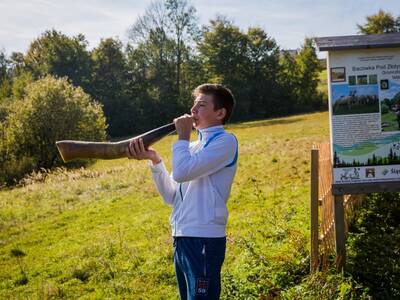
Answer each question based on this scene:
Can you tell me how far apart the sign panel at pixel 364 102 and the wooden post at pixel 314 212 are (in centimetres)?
28

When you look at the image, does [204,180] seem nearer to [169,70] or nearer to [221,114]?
[221,114]

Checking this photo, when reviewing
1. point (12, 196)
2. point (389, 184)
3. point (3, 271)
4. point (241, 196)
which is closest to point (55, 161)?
point (12, 196)

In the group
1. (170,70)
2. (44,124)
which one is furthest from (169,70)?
(44,124)

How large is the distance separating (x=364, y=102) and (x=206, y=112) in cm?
259

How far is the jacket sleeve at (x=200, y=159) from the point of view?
316 cm

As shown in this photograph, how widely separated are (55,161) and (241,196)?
22773 mm

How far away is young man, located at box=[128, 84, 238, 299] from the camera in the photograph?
321 centimetres

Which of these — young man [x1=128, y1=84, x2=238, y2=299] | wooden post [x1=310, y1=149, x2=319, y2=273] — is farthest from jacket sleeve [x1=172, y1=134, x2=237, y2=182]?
wooden post [x1=310, y1=149, x2=319, y2=273]

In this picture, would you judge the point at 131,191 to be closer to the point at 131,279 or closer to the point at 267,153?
the point at 267,153

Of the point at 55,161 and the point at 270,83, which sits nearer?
the point at 55,161

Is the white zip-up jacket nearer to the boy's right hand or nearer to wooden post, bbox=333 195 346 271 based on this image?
the boy's right hand

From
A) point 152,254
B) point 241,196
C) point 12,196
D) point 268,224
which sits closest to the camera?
point 152,254

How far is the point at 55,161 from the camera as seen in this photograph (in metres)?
32.1

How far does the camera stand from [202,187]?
3322 mm
